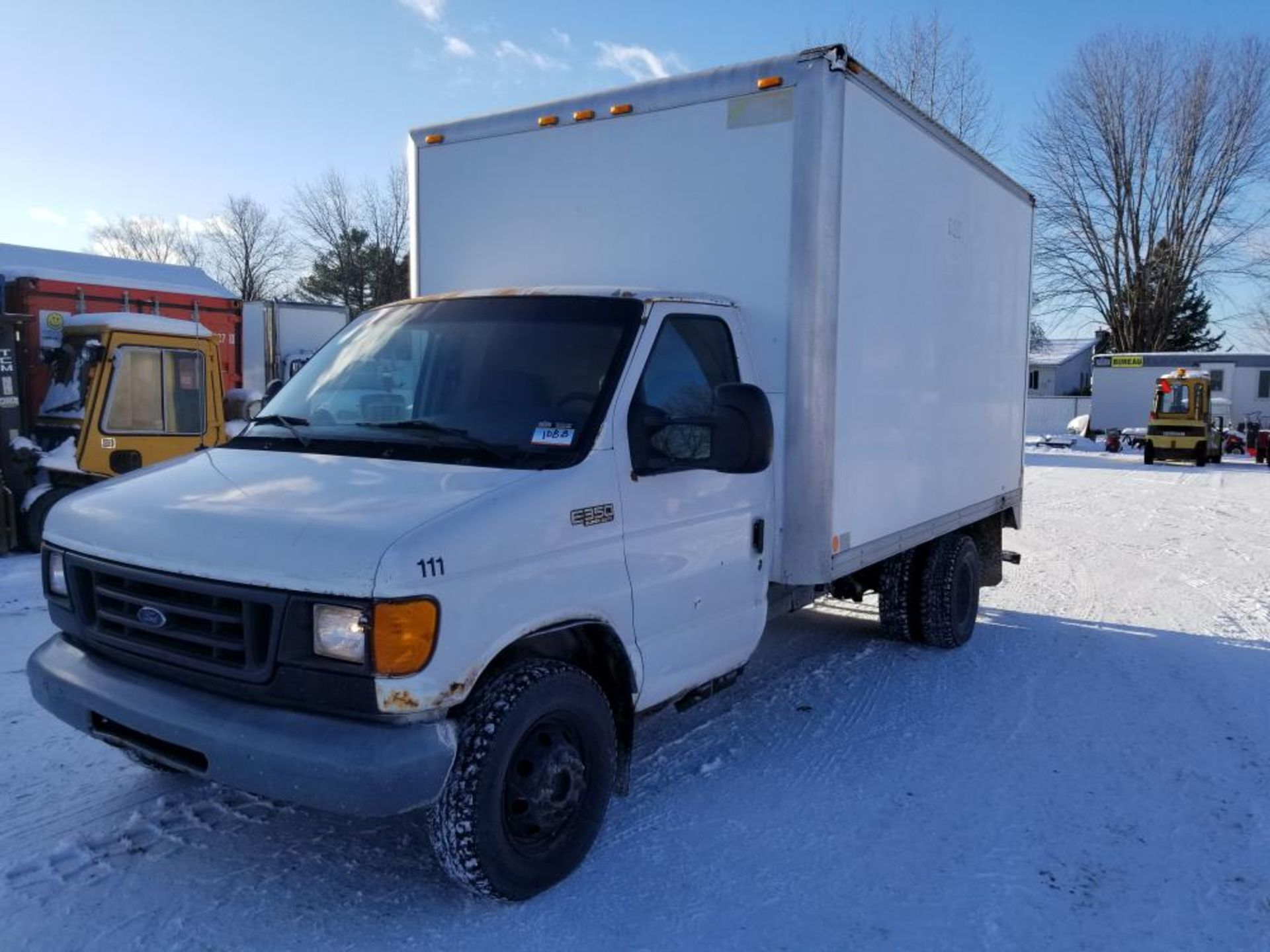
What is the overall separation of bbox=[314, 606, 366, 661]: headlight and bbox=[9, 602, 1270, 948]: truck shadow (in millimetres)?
1005

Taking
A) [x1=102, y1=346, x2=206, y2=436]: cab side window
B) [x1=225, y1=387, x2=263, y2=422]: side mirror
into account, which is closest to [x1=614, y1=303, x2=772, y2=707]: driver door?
[x1=225, y1=387, x2=263, y2=422]: side mirror

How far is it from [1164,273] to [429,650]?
47856mm

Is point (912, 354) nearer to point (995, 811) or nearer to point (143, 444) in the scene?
point (995, 811)

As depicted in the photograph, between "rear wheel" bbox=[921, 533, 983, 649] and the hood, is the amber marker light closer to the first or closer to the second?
the hood

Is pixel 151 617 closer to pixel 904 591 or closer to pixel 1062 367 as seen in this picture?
pixel 904 591

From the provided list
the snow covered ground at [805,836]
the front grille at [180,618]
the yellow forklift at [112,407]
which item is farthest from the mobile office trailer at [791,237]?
the yellow forklift at [112,407]

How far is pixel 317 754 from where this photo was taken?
2.80 meters

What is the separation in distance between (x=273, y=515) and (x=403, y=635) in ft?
2.10

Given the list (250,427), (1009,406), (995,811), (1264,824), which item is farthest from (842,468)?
(1009,406)

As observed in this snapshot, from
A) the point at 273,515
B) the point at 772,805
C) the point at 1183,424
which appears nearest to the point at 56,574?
the point at 273,515

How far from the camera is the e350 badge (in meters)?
3.32

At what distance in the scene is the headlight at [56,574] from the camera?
11.8ft

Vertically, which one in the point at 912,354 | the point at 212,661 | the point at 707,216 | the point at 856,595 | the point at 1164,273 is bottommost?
the point at 856,595

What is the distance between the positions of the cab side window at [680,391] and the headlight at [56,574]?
2195 millimetres
